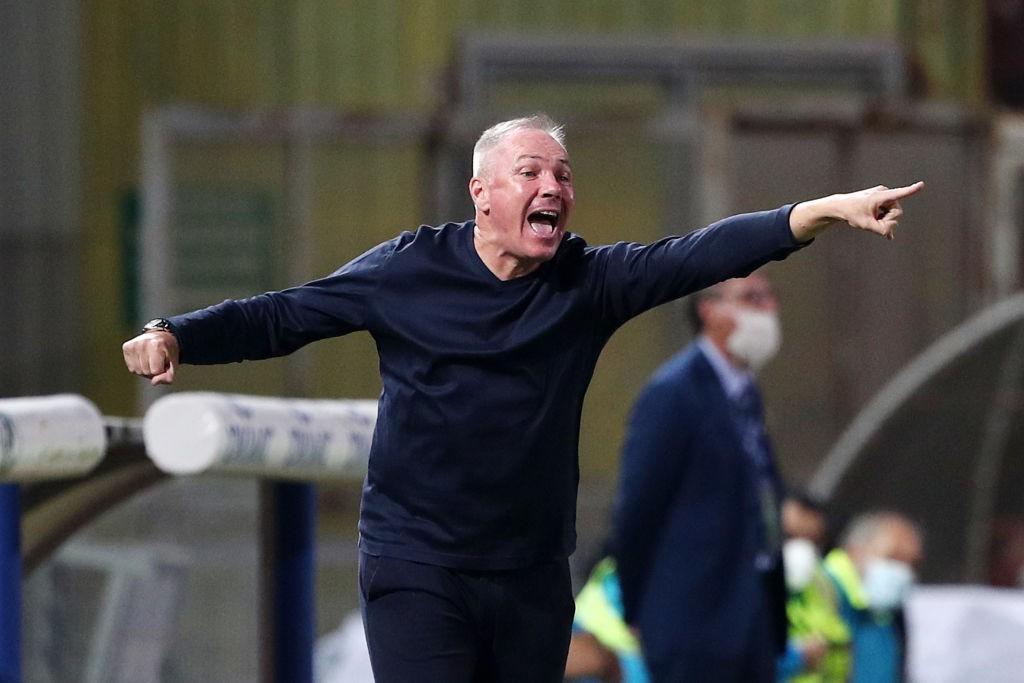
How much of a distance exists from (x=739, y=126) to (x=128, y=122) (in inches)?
131

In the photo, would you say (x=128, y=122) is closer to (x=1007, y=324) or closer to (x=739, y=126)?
(x=739, y=126)

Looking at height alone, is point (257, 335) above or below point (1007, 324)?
above

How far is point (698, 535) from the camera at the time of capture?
458cm

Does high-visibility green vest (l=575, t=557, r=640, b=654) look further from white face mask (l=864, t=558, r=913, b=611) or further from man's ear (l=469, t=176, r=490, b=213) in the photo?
man's ear (l=469, t=176, r=490, b=213)

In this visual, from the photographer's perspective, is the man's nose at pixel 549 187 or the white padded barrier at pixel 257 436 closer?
the man's nose at pixel 549 187

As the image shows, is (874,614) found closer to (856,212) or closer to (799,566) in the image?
(799,566)

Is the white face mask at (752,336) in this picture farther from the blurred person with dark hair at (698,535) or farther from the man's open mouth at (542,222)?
the man's open mouth at (542,222)

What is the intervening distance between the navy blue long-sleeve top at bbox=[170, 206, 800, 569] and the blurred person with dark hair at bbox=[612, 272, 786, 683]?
1.67 metres

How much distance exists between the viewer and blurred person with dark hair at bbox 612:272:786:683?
455 centimetres

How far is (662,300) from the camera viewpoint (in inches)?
110

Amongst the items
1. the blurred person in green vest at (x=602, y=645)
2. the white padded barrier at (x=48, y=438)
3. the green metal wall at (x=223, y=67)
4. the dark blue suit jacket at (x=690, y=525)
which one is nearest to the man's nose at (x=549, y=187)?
the white padded barrier at (x=48, y=438)

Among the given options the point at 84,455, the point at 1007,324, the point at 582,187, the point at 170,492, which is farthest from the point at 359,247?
the point at 84,455

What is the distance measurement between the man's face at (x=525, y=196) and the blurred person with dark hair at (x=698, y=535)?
175 cm

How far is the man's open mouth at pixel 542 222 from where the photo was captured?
2.79 meters
